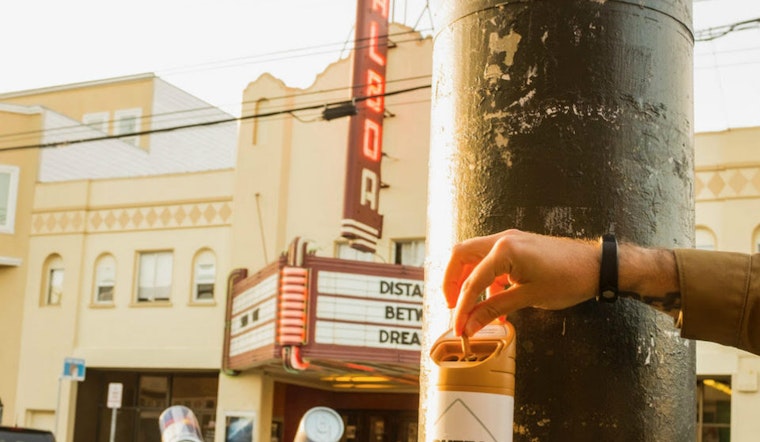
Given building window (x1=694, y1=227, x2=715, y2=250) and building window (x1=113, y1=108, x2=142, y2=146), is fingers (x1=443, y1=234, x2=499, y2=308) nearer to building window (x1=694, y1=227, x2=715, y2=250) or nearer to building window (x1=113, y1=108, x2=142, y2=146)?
building window (x1=694, y1=227, x2=715, y2=250)

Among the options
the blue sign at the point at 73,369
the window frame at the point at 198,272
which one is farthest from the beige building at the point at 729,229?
the blue sign at the point at 73,369

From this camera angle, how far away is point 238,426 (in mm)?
23734

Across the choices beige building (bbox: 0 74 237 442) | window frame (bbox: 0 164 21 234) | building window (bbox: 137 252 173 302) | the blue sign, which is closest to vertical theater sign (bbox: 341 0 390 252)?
beige building (bbox: 0 74 237 442)

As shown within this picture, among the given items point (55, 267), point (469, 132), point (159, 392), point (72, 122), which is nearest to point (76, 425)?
point (159, 392)

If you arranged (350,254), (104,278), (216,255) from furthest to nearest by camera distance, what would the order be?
(104,278)
(216,255)
(350,254)

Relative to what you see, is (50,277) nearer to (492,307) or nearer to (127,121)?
(127,121)

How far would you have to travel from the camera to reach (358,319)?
792 inches

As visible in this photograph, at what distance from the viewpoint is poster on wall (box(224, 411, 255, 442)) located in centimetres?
2353

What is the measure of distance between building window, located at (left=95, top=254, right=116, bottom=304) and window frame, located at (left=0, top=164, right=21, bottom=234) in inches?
109

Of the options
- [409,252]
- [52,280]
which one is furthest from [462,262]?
[52,280]

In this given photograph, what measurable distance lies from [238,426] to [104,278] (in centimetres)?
591

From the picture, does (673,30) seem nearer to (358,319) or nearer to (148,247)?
(358,319)

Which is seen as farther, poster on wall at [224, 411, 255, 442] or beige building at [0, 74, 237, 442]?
beige building at [0, 74, 237, 442]

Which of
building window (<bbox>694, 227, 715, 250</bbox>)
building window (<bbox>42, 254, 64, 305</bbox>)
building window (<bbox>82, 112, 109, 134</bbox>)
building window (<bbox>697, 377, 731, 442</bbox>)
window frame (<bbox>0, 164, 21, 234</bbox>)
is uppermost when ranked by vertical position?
building window (<bbox>82, 112, 109, 134</bbox>)
